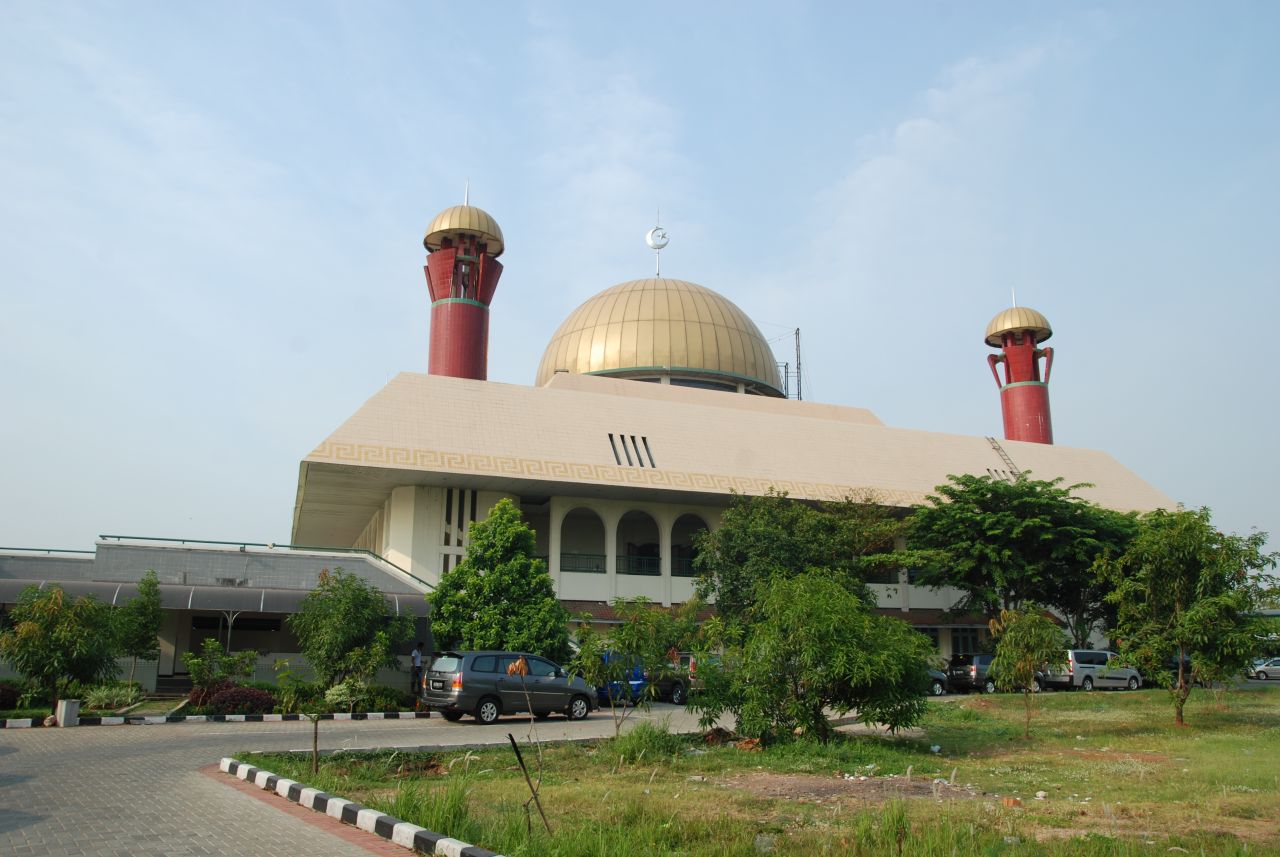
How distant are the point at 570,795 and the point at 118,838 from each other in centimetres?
389

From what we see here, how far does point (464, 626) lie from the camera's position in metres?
21.8

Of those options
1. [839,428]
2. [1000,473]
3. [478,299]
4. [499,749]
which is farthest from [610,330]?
[499,749]

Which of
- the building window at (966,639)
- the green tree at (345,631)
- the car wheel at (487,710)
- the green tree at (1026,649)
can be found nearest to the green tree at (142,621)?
the green tree at (345,631)

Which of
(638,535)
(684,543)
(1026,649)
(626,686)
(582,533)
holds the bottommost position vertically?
(626,686)

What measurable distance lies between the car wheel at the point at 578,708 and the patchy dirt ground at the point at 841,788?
8.19m

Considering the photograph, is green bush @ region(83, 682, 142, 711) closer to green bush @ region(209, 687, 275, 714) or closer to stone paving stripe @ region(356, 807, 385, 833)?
green bush @ region(209, 687, 275, 714)

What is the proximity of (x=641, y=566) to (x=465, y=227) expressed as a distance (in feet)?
42.3

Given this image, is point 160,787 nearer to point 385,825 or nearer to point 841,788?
point 385,825

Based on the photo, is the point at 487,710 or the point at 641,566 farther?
the point at 641,566

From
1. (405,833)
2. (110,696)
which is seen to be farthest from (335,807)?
(110,696)

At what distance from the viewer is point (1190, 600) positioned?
17.8 m

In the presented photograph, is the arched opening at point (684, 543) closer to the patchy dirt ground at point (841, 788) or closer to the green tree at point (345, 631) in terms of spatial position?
the green tree at point (345, 631)

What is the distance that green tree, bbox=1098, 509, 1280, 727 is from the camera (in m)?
17.0

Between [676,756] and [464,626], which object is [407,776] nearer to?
[676,756]
